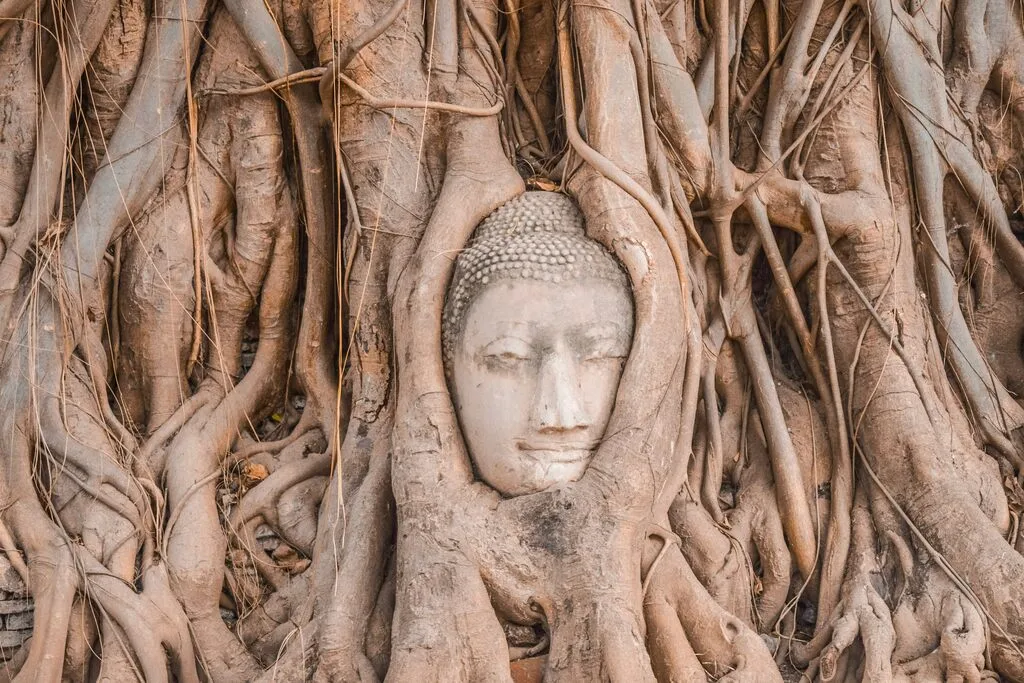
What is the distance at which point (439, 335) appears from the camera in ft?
10.1

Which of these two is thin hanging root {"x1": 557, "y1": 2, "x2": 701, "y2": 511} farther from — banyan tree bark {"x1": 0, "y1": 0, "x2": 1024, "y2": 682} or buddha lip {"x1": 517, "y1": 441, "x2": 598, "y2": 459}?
buddha lip {"x1": 517, "y1": 441, "x2": 598, "y2": 459}

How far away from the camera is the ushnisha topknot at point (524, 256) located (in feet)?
9.86

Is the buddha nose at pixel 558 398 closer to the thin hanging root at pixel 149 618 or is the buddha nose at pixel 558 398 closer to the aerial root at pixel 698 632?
the aerial root at pixel 698 632

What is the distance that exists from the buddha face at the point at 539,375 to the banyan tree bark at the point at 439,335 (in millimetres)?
64

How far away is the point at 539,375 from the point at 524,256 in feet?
1.04

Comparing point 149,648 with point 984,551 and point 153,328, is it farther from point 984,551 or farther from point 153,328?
point 984,551

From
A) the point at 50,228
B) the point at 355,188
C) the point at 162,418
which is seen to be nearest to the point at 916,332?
the point at 355,188

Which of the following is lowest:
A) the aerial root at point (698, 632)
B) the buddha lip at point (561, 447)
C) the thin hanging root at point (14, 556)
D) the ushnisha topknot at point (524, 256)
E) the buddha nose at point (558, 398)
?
the aerial root at point (698, 632)

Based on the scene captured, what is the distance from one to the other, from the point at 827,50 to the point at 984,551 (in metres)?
1.55

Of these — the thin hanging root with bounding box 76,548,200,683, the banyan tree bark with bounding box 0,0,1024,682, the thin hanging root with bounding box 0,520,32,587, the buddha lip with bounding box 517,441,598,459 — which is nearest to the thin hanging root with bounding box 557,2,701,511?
the banyan tree bark with bounding box 0,0,1024,682

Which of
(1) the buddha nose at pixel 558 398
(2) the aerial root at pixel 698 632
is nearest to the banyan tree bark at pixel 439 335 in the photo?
(2) the aerial root at pixel 698 632

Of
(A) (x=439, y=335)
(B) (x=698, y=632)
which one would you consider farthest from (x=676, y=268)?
(B) (x=698, y=632)

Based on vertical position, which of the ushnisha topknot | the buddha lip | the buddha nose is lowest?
the buddha lip

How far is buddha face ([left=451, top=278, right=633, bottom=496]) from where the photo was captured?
2.91 m
